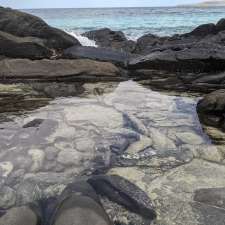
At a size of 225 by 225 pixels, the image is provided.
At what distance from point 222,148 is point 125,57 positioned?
7.56m

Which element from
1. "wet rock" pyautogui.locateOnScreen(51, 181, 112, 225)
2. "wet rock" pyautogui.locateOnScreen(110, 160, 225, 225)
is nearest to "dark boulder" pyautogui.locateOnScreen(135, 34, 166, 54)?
"wet rock" pyautogui.locateOnScreen(110, 160, 225, 225)

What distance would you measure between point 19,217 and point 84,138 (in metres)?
2.25

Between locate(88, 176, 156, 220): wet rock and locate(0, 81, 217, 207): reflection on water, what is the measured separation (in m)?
0.40

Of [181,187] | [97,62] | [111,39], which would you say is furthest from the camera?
[111,39]

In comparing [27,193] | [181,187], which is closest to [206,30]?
[181,187]

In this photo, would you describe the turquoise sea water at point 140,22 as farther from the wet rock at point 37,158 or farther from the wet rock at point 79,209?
the wet rock at point 79,209

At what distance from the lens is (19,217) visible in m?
3.26

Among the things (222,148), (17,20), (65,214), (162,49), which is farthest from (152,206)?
(17,20)

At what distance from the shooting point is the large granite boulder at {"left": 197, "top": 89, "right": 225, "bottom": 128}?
241 inches

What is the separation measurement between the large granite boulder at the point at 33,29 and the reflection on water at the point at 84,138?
6.32 m

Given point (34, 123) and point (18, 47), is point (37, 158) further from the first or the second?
point (18, 47)

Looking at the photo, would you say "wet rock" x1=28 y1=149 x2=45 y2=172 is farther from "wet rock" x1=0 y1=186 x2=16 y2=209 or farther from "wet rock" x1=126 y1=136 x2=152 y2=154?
"wet rock" x1=126 y1=136 x2=152 y2=154

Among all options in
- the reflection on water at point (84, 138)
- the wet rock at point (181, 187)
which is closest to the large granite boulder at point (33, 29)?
the reflection on water at point (84, 138)

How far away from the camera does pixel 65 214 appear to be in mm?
3172
